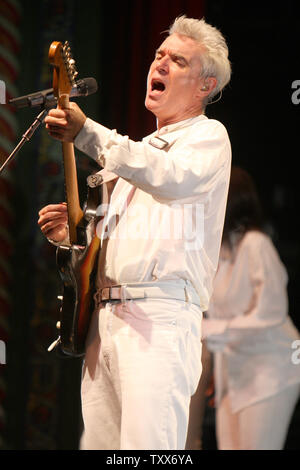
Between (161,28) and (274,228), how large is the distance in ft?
5.35

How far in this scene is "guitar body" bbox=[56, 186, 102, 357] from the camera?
6.68 feet

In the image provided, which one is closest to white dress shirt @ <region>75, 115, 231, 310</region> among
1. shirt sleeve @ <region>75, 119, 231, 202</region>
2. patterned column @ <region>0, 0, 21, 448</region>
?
shirt sleeve @ <region>75, 119, 231, 202</region>

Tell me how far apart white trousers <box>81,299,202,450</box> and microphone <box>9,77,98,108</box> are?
60 cm

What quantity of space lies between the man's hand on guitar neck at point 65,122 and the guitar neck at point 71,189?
0.56 ft

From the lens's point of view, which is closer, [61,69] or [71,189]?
[61,69]

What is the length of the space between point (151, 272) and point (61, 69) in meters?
0.59

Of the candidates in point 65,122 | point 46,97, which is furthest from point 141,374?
point 46,97

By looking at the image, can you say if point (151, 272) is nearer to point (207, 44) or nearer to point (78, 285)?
point (78, 285)

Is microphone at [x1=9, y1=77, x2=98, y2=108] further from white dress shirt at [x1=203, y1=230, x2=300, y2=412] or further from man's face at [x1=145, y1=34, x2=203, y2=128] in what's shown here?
white dress shirt at [x1=203, y1=230, x2=300, y2=412]

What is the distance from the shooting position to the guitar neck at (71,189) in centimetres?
199

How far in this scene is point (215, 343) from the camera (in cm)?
375

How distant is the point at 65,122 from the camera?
1771mm

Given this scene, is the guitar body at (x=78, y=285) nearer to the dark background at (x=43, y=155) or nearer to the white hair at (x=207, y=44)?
the white hair at (x=207, y=44)

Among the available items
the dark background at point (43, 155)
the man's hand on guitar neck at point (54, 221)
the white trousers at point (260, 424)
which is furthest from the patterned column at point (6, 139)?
the man's hand on guitar neck at point (54, 221)
